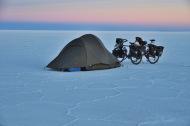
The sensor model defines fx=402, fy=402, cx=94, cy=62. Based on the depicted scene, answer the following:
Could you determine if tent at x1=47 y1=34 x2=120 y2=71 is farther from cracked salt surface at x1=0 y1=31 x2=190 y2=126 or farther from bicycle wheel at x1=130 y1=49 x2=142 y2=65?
bicycle wheel at x1=130 y1=49 x2=142 y2=65

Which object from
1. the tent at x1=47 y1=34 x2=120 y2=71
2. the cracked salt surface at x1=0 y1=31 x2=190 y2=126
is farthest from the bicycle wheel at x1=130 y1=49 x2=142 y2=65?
the cracked salt surface at x1=0 y1=31 x2=190 y2=126

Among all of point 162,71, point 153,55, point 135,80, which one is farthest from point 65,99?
point 153,55

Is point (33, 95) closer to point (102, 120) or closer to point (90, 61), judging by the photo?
point (102, 120)

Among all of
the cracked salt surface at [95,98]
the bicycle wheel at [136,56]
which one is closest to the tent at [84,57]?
the cracked salt surface at [95,98]

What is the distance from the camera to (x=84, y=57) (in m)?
10.1

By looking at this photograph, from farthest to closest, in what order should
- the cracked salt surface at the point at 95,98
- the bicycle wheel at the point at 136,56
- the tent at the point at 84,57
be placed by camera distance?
1. the bicycle wheel at the point at 136,56
2. the tent at the point at 84,57
3. the cracked salt surface at the point at 95,98

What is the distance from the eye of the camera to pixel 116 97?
21.3 feet

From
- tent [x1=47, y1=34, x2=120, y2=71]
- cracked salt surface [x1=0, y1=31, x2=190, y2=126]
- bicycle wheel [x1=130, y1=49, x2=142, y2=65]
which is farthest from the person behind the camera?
bicycle wheel [x1=130, y1=49, x2=142, y2=65]

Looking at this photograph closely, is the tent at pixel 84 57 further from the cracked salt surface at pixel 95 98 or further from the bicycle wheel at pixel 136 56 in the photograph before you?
the bicycle wheel at pixel 136 56

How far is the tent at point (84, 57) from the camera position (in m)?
10.1

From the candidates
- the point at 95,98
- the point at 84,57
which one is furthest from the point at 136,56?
the point at 95,98

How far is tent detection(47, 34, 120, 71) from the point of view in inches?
398

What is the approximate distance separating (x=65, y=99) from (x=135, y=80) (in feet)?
8.58

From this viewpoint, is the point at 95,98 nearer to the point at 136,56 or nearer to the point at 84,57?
the point at 84,57
